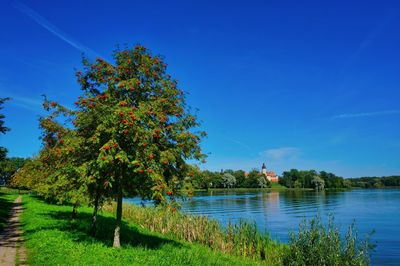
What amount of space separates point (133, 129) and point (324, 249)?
10327 mm

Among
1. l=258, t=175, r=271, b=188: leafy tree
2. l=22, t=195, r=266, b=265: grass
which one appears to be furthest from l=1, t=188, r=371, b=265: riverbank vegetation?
l=258, t=175, r=271, b=188: leafy tree

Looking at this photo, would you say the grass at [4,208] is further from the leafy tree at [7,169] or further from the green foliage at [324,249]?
the green foliage at [324,249]

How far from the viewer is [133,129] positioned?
13242 mm

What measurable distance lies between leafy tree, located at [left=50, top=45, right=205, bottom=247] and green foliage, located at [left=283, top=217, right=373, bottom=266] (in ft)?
21.8

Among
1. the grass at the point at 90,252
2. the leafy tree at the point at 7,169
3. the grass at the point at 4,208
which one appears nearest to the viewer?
the grass at the point at 90,252

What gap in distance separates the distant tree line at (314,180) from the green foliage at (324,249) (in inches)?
5755

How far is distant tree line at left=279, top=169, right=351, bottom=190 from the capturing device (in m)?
157

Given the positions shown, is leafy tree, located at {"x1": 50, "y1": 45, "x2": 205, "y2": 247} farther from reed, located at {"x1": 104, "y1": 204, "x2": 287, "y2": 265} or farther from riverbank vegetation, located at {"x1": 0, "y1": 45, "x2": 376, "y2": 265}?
reed, located at {"x1": 104, "y1": 204, "x2": 287, "y2": 265}

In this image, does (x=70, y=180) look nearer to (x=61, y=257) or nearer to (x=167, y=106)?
(x=61, y=257)

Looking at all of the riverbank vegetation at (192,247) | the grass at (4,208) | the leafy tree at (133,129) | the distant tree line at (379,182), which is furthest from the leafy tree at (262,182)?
the leafy tree at (133,129)

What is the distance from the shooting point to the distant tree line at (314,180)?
157 meters

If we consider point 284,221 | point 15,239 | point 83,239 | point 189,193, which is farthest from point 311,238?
point 284,221

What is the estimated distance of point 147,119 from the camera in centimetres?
1405

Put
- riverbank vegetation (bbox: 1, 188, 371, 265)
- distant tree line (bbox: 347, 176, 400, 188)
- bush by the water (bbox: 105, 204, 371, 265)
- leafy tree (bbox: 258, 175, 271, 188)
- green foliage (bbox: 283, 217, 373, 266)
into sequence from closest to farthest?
riverbank vegetation (bbox: 1, 188, 371, 265) < green foliage (bbox: 283, 217, 373, 266) < bush by the water (bbox: 105, 204, 371, 265) < leafy tree (bbox: 258, 175, 271, 188) < distant tree line (bbox: 347, 176, 400, 188)
